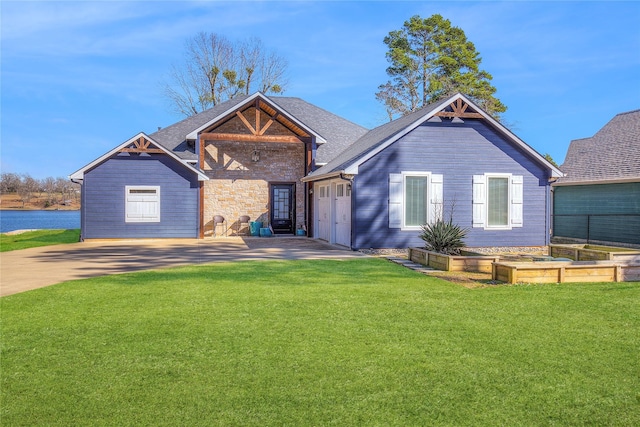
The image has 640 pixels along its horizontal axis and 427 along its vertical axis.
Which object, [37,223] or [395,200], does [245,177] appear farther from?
[37,223]

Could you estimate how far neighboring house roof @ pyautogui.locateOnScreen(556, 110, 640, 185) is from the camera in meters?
20.7

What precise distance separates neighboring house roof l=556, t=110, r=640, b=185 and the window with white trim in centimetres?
577

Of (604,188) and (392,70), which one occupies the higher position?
(392,70)

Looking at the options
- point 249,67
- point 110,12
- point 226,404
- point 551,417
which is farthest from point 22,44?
point 249,67

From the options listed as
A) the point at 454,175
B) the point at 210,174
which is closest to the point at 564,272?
the point at 454,175

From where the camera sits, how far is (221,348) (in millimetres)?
5363

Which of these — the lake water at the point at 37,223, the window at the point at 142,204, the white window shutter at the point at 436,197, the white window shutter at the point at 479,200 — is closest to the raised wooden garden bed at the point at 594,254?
the white window shutter at the point at 479,200

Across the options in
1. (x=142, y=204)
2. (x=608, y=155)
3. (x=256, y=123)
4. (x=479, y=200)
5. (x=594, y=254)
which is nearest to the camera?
(x=594, y=254)

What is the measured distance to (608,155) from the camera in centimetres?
2267

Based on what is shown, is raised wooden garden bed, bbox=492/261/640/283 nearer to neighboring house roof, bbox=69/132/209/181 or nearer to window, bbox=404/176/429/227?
window, bbox=404/176/429/227

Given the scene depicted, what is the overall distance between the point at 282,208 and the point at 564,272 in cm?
1503

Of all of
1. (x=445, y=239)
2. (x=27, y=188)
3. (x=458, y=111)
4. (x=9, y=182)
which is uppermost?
(x=9, y=182)

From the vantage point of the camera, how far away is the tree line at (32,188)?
3361 inches

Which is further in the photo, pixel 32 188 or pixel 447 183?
pixel 32 188
